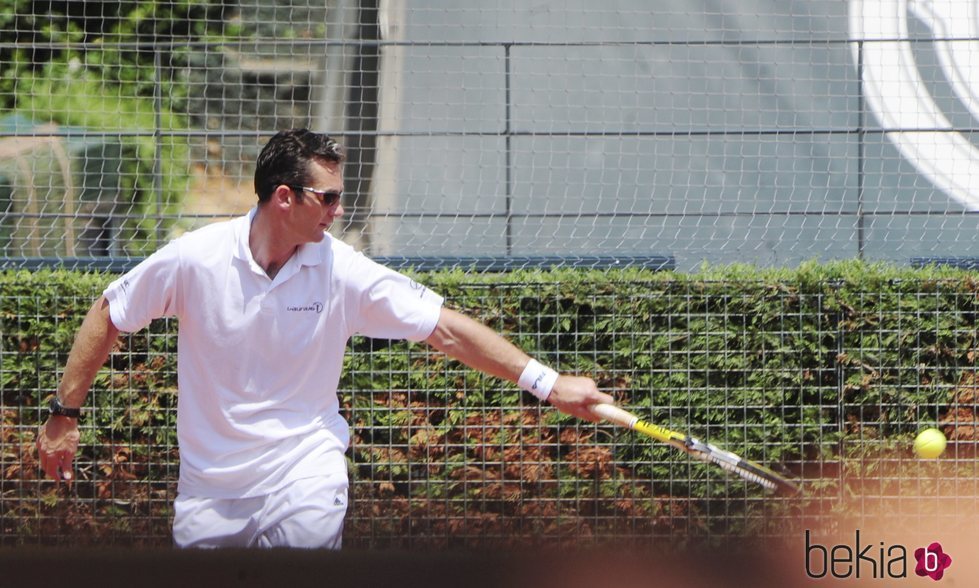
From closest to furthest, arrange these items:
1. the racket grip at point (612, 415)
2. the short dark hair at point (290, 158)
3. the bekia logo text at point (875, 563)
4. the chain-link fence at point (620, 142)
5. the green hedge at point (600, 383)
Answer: the bekia logo text at point (875, 563) < the racket grip at point (612, 415) < the short dark hair at point (290, 158) < the green hedge at point (600, 383) < the chain-link fence at point (620, 142)

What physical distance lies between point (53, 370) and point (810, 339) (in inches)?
150

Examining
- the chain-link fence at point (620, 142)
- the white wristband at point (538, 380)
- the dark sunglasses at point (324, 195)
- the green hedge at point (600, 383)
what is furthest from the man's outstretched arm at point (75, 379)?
the chain-link fence at point (620, 142)

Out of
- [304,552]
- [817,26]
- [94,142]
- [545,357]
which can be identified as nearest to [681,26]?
[817,26]

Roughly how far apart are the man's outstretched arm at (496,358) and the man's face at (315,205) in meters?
0.47

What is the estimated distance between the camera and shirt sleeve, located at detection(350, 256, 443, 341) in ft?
12.5

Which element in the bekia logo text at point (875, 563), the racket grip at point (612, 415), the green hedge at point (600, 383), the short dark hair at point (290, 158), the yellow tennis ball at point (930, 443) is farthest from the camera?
the green hedge at point (600, 383)

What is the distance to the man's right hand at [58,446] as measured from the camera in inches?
150

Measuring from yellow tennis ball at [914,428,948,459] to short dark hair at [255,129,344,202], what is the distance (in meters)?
3.58

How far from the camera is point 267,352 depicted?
3691 mm

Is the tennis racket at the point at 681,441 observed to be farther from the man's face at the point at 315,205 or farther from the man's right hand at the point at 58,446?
the man's right hand at the point at 58,446

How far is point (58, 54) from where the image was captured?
9297 mm

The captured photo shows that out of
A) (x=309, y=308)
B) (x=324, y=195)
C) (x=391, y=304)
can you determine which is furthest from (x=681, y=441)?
(x=324, y=195)

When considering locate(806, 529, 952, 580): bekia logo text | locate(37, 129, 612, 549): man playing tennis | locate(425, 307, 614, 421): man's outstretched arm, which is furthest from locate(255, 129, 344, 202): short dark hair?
locate(806, 529, 952, 580): bekia logo text

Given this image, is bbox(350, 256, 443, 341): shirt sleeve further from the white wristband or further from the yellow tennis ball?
the yellow tennis ball
